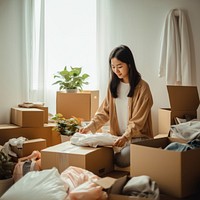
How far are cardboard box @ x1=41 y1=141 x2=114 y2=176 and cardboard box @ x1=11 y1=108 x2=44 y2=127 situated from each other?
717mm

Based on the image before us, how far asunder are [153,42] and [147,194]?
2082 millimetres

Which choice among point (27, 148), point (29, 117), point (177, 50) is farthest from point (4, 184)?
point (177, 50)

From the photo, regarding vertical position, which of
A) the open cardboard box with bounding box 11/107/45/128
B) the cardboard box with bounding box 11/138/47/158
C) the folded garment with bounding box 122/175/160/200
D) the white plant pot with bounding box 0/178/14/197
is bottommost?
the white plant pot with bounding box 0/178/14/197

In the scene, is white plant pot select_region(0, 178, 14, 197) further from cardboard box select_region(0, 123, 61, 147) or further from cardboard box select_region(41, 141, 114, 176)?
cardboard box select_region(0, 123, 61, 147)

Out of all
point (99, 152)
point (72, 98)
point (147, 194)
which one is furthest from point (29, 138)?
point (147, 194)

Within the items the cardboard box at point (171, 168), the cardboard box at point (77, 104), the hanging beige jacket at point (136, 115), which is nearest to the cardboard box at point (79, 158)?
the hanging beige jacket at point (136, 115)

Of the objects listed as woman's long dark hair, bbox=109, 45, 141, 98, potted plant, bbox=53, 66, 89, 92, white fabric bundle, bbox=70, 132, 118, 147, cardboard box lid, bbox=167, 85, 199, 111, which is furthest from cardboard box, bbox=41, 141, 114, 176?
potted plant, bbox=53, 66, 89, 92

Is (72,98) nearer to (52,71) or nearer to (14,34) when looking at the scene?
(52,71)

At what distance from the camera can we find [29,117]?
2.70m

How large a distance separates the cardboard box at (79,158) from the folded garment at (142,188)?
0.49 m

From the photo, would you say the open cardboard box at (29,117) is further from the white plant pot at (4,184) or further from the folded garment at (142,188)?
the folded garment at (142,188)

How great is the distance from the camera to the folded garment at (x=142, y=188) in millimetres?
1351

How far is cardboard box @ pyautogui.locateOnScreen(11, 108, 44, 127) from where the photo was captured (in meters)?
2.68

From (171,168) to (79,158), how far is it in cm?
63
